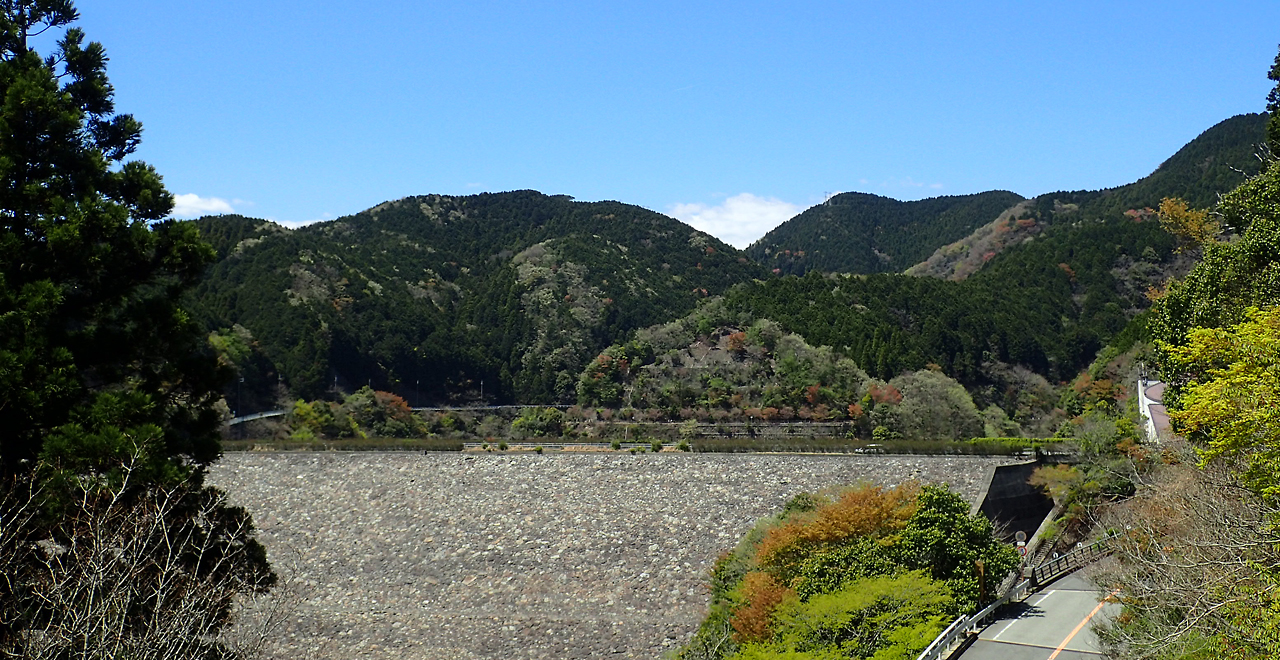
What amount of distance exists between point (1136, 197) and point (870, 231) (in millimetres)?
69261

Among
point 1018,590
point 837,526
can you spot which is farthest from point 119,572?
point 1018,590

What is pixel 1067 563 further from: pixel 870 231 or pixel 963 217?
pixel 870 231

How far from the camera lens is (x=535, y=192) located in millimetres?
137000

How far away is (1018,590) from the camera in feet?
65.1

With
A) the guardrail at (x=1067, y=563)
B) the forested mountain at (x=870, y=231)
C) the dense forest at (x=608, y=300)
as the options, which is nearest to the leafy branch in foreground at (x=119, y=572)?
the guardrail at (x=1067, y=563)

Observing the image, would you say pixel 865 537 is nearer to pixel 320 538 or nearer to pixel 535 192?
pixel 320 538

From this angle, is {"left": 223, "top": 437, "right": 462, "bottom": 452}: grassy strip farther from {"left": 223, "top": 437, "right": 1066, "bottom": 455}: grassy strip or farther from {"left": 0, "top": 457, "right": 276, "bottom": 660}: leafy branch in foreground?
{"left": 0, "top": 457, "right": 276, "bottom": 660}: leafy branch in foreground

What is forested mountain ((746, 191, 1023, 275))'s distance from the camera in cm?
15062

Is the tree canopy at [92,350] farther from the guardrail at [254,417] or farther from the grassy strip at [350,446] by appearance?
the guardrail at [254,417]

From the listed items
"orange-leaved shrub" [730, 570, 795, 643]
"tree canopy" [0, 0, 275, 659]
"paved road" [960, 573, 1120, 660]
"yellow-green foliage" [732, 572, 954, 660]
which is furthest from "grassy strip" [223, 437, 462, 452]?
"tree canopy" [0, 0, 275, 659]

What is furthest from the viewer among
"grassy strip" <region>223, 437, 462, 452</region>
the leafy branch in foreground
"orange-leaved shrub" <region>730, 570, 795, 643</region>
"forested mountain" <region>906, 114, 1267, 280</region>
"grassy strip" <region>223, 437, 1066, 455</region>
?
"forested mountain" <region>906, 114, 1267, 280</region>

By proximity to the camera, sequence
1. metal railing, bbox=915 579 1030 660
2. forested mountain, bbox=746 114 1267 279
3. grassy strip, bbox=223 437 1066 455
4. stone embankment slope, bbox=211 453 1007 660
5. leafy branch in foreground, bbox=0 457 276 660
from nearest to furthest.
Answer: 1. leafy branch in foreground, bbox=0 457 276 660
2. metal railing, bbox=915 579 1030 660
3. stone embankment slope, bbox=211 453 1007 660
4. grassy strip, bbox=223 437 1066 455
5. forested mountain, bbox=746 114 1267 279

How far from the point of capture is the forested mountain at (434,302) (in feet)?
228

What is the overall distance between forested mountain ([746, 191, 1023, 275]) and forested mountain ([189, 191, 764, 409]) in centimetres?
4600
